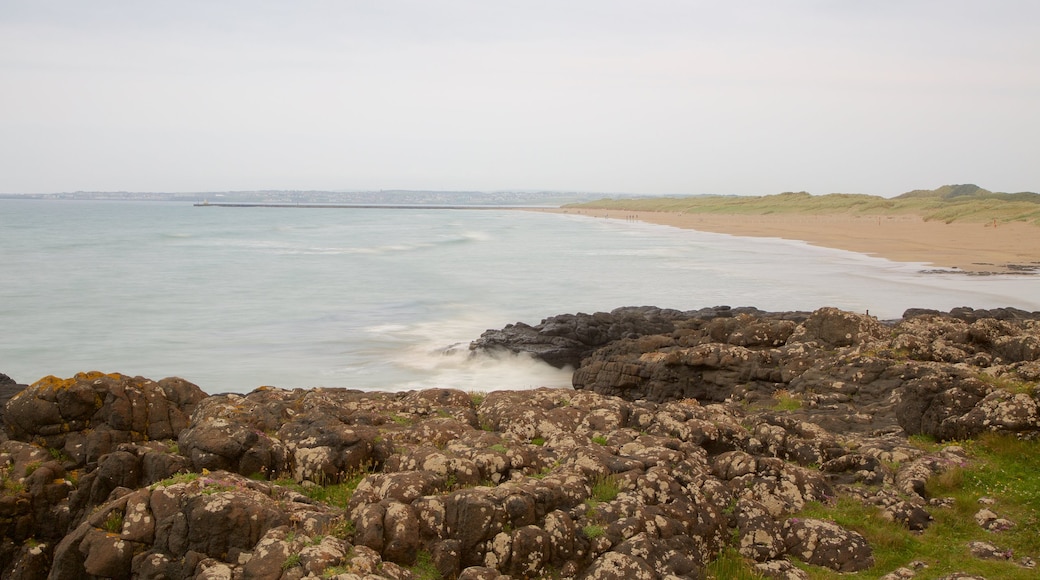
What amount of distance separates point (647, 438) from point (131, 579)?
740 centimetres

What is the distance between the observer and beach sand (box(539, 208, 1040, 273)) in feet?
178

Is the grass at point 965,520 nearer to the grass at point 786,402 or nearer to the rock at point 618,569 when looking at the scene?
the rock at point 618,569

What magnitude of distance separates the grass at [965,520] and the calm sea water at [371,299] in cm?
1521

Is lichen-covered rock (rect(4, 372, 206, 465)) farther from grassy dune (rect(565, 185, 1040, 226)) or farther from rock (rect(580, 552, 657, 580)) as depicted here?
grassy dune (rect(565, 185, 1040, 226))

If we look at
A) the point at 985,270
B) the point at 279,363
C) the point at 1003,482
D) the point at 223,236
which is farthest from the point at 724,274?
the point at 223,236

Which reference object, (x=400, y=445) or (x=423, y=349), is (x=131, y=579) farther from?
(x=423, y=349)

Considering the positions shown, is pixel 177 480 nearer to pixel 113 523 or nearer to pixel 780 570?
pixel 113 523

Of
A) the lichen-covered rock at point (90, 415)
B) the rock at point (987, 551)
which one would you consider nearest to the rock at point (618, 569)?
the rock at point (987, 551)

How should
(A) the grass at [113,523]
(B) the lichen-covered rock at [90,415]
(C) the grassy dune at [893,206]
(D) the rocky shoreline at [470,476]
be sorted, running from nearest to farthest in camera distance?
(D) the rocky shoreline at [470,476] → (A) the grass at [113,523] → (B) the lichen-covered rock at [90,415] → (C) the grassy dune at [893,206]

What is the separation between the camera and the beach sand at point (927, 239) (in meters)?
54.3

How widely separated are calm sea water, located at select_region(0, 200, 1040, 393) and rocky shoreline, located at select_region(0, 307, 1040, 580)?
12.2 meters

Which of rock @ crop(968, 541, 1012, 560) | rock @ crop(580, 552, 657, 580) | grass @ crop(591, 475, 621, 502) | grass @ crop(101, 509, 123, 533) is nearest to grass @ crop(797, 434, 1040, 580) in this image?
rock @ crop(968, 541, 1012, 560)

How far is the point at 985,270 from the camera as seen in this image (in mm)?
→ 48438

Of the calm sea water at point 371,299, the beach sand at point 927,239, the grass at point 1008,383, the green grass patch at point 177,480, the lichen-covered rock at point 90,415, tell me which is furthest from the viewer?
the beach sand at point 927,239
